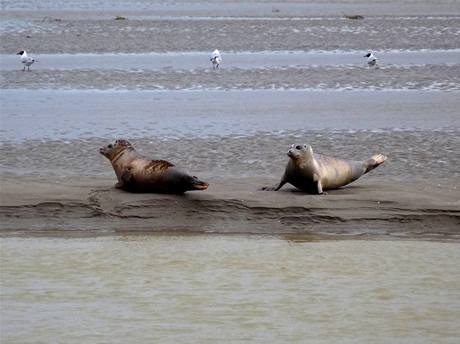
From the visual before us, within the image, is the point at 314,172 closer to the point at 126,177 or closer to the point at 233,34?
the point at 126,177

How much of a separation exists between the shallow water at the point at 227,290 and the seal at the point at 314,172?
72 centimetres

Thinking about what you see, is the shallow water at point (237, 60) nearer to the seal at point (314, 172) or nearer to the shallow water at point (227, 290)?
the seal at point (314, 172)

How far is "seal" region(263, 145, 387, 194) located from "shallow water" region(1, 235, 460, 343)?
721mm

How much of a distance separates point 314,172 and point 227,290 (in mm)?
2113

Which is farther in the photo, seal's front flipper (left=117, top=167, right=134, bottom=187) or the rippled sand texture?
the rippled sand texture

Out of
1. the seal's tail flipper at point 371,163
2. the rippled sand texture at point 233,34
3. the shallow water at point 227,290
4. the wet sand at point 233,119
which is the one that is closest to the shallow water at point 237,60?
the wet sand at point 233,119

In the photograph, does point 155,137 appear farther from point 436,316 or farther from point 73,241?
point 436,316

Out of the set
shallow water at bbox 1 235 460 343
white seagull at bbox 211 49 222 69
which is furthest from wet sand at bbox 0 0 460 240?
shallow water at bbox 1 235 460 343

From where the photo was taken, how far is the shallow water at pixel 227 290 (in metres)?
5.66

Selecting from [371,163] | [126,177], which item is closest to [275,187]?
[371,163]

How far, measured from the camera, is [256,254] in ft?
23.8

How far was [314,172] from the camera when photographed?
830cm

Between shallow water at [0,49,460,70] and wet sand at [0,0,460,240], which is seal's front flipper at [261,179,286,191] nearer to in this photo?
wet sand at [0,0,460,240]

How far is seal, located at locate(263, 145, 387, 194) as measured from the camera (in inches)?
327
